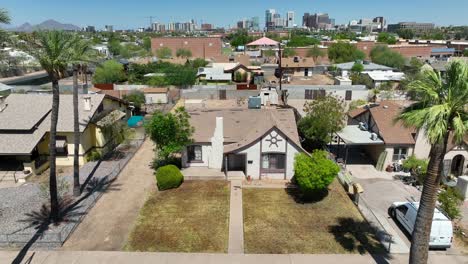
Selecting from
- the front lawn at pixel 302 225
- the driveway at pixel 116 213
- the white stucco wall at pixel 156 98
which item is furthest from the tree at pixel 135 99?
the front lawn at pixel 302 225

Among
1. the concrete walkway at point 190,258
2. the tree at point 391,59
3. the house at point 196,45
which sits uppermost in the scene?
the house at point 196,45

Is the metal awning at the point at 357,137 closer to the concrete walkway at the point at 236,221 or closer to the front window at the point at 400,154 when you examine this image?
the front window at the point at 400,154

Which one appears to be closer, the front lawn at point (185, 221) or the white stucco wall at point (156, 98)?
the front lawn at point (185, 221)

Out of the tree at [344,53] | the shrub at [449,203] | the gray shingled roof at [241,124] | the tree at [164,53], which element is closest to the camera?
the shrub at [449,203]

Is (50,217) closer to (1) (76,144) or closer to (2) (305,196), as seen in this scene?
(1) (76,144)

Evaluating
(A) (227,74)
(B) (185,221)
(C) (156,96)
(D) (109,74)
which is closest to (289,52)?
(A) (227,74)

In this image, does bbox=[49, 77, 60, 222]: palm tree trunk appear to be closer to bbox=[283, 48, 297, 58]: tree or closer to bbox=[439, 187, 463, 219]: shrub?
bbox=[439, 187, 463, 219]: shrub
